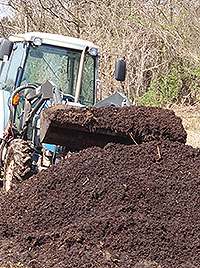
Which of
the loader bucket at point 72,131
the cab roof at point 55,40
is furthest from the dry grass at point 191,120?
the loader bucket at point 72,131

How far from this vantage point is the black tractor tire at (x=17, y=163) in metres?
6.31

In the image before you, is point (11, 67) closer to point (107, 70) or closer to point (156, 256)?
point (156, 256)

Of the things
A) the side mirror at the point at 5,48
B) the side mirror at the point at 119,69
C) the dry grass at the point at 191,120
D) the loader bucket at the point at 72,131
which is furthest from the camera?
the dry grass at the point at 191,120

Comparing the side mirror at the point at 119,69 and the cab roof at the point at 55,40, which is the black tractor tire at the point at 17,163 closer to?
the cab roof at the point at 55,40

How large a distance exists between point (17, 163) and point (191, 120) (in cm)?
733

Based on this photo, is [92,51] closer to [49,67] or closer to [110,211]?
[49,67]

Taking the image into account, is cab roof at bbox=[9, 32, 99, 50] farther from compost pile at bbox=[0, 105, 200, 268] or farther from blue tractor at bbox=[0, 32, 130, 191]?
compost pile at bbox=[0, 105, 200, 268]

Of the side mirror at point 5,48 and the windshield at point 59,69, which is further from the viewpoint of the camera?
the windshield at point 59,69

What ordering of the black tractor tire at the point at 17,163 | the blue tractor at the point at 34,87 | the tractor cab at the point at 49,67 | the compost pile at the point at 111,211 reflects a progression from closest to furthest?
1. the compost pile at the point at 111,211
2. the black tractor tire at the point at 17,163
3. the blue tractor at the point at 34,87
4. the tractor cab at the point at 49,67

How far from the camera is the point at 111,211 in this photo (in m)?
4.62

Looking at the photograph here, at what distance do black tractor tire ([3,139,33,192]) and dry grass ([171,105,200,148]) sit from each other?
485 cm

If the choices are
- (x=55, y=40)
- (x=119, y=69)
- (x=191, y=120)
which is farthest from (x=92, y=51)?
(x=191, y=120)

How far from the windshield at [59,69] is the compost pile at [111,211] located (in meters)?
2.23

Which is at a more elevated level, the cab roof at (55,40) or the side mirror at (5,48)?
the cab roof at (55,40)
